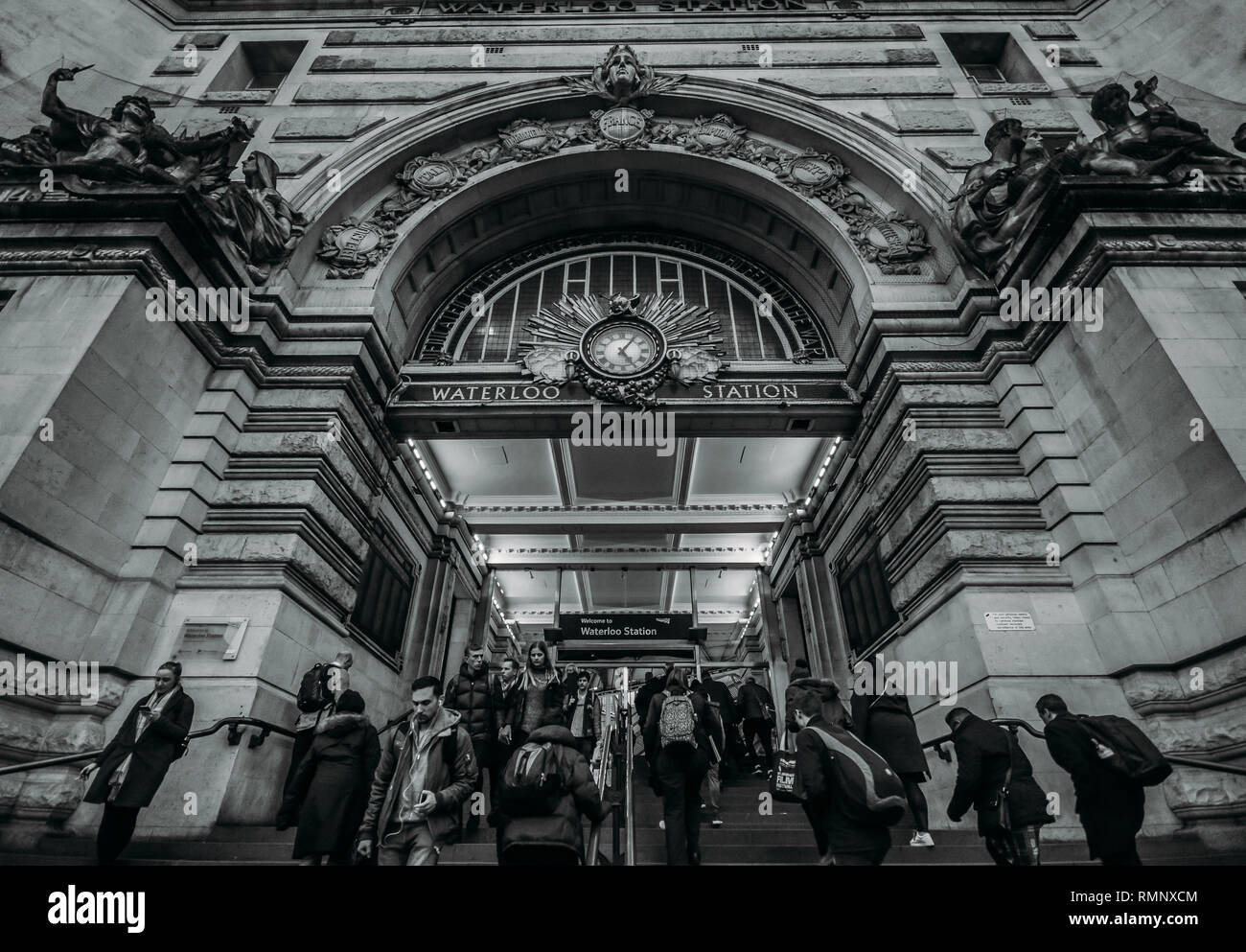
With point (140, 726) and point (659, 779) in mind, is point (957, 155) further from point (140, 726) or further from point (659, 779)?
point (140, 726)

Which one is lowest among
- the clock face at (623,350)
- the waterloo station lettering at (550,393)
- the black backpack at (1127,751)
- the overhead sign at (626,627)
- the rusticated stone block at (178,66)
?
the black backpack at (1127,751)

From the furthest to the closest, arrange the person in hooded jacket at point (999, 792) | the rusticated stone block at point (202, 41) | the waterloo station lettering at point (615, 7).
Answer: the waterloo station lettering at point (615, 7), the rusticated stone block at point (202, 41), the person in hooded jacket at point (999, 792)

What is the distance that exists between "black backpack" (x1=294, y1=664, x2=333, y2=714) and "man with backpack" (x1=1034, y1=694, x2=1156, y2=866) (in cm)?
718

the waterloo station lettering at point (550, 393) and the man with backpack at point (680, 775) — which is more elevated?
the waterloo station lettering at point (550, 393)

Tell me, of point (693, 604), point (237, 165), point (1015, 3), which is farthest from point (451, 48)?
point (693, 604)

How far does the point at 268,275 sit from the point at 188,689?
7.01 meters

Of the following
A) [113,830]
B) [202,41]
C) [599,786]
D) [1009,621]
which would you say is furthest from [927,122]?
[202,41]

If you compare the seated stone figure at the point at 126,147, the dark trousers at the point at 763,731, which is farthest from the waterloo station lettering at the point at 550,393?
the dark trousers at the point at 763,731

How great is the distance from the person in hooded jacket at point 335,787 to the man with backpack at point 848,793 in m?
3.51

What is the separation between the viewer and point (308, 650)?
347 inches

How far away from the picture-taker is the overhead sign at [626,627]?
16578mm

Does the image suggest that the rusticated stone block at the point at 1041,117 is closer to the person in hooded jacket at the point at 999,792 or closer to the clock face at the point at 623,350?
the clock face at the point at 623,350

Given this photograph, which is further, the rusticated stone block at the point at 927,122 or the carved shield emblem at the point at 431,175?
the carved shield emblem at the point at 431,175

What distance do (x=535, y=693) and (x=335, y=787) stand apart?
3.10 m
